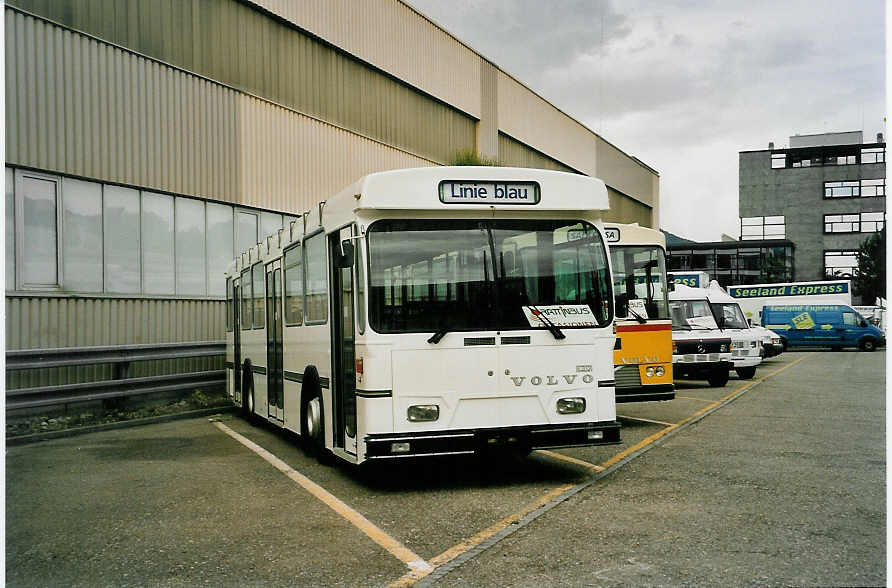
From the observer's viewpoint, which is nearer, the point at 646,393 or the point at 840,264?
the point at 646,393

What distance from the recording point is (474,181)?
8.53 metres

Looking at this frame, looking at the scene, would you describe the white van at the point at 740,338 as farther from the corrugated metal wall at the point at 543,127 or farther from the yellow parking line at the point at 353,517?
the yellow parking line at the point at 353,517

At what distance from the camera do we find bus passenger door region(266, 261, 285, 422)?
1227 centimetres

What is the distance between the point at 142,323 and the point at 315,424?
820 centimetres

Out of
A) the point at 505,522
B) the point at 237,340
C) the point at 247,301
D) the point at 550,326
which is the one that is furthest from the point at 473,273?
the point at 237,340

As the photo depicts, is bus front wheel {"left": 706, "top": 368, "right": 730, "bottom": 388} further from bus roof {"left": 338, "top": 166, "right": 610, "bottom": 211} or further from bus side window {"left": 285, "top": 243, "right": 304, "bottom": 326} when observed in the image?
bus roof {"left": 338, "top": 166, "right": 610, "bottom": 211}

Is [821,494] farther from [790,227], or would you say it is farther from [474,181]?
[790,227]

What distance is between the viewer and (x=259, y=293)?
45.6 ft

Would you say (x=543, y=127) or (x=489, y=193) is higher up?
(x=543, y=127)

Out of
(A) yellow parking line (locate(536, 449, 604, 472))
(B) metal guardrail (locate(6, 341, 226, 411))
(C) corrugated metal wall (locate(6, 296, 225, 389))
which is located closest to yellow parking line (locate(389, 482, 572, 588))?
(A) yellow parking line (locate(536, 449, 604, 472))

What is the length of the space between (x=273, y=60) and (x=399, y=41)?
6.07 m

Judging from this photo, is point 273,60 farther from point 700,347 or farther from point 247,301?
point 700,347

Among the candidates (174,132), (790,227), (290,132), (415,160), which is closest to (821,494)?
(174,132)

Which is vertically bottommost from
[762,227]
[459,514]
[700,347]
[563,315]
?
[459,514]
